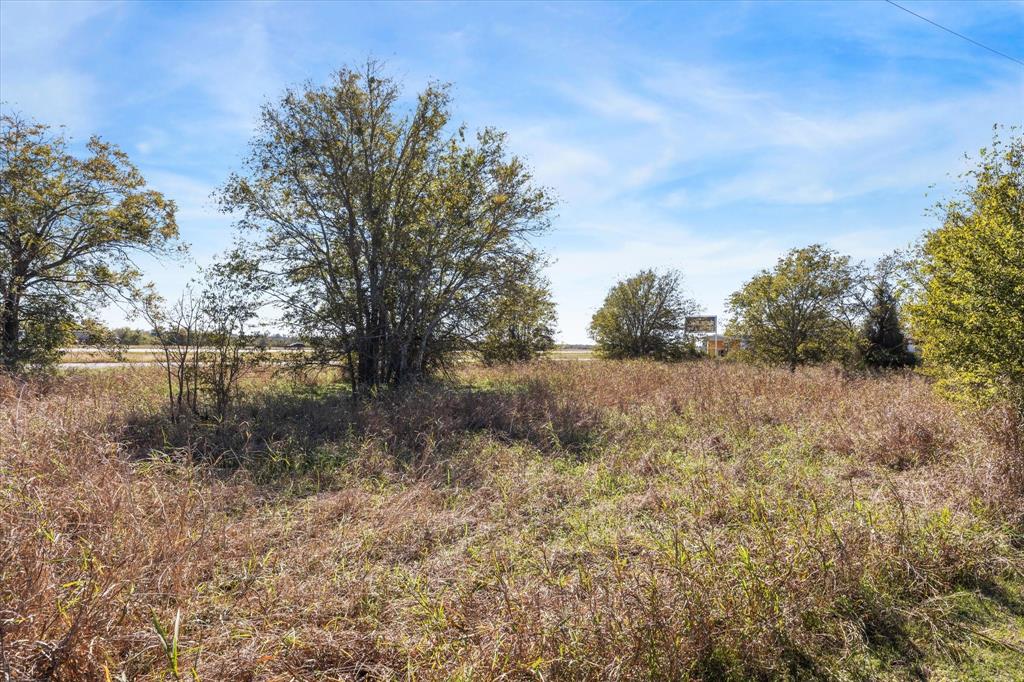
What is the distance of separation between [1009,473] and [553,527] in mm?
4570

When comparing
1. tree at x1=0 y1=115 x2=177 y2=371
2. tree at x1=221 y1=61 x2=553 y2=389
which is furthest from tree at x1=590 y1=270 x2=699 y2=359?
tree at x1=0 y1=115 x2=177 y2=371

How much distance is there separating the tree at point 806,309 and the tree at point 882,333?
1537 millimetres

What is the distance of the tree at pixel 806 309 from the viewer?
2303cm

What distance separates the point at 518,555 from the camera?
4.12 meters

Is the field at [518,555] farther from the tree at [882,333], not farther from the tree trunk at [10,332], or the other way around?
the tree at [882,333]

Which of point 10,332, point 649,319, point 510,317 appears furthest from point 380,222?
point 649,319

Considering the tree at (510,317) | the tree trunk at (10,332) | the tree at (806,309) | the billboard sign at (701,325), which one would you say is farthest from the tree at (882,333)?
the tree trunk at (10,332)

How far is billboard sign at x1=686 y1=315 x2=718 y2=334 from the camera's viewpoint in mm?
28906

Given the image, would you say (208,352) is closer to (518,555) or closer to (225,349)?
(225,349)

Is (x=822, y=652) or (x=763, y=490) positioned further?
(x=763, y=490)

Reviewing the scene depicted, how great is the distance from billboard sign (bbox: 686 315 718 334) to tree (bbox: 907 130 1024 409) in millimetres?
21368

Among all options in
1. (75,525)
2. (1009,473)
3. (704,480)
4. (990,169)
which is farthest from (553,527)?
(990,169)

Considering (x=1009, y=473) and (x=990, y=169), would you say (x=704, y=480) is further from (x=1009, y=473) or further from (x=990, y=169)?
(x=990, y=169)

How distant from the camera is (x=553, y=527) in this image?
481 cm
